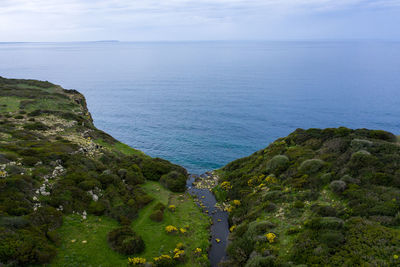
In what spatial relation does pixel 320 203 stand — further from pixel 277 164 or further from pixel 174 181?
pixel 174 181

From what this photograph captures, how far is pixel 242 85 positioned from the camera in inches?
5669

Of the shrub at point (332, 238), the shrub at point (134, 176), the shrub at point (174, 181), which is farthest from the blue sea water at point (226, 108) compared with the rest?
the shrub at point (332, 238)

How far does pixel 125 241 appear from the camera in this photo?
2192 centimetres

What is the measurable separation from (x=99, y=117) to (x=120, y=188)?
74.9 meters

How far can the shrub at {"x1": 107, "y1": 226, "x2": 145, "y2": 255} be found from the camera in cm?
2155

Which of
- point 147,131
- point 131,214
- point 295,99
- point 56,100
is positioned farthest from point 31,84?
point 295,99

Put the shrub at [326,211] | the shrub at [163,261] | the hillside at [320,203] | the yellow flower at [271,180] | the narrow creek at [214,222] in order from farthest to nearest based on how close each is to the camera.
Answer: the yellow flower at [271,180] < the narrow creek at [214,222] < the shrub at [326,211] < the shrub at [163,261] < the hillside at [320,203]

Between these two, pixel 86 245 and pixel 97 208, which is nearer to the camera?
pixel 86 245

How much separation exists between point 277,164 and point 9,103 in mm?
57743

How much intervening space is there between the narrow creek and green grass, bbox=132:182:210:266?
81 centimetres

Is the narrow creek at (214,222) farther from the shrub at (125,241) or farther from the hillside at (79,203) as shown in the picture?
the shrub at (125,241)

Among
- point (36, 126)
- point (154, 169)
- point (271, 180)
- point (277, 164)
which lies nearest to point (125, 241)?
point (154, 169)

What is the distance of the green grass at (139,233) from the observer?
66.1 ft

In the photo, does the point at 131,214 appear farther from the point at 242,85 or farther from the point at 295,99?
the point at 242,85
